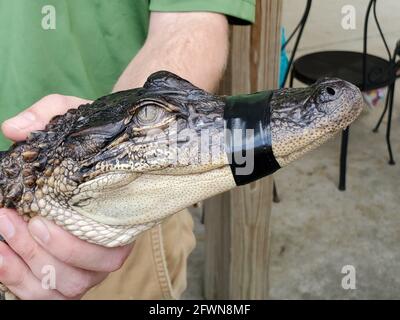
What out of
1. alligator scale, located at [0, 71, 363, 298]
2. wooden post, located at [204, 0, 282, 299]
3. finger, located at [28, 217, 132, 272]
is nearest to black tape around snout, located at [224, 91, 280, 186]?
alligator scale, located at [0, 71, 363, 298]

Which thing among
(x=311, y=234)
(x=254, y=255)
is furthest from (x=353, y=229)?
(x=254, y=255)

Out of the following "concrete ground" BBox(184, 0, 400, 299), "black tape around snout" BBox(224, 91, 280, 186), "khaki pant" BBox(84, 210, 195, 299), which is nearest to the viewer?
"black tape around snout" BBox(224, 91, 280, 186)

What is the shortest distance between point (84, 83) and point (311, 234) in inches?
57.7

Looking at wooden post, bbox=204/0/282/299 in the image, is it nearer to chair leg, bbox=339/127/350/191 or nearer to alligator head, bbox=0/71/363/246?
alligator head, bbox=0/71/363/246

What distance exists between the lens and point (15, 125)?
0.96 m

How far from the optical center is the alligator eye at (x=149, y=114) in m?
0.84

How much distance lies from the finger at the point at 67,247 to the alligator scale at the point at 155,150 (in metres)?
0.01

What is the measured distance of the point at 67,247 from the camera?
909 millimetres

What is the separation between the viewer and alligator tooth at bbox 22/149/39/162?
3.10 feet

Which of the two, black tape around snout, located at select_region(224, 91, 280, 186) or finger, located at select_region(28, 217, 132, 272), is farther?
finger, located at select_region(28, 217, 132, 272)

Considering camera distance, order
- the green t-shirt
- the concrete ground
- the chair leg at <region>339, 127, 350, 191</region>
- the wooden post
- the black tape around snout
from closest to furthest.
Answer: the black tape around snout → the green t-shirt → the wooden post → the concrete ground → the chair leg at <region>339, 127, 350, 191</region>

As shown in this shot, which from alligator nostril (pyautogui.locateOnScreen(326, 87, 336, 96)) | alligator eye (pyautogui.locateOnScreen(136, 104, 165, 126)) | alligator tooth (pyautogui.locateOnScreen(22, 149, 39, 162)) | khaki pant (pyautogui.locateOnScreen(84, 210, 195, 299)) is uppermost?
alligator nostril (pyautogui.locateOnScreen(326, 87, 336, 96))

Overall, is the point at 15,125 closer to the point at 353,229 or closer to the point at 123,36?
the point at 123,36

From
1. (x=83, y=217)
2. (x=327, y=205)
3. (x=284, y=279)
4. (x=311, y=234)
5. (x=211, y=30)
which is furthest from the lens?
(x=327, y=205)
